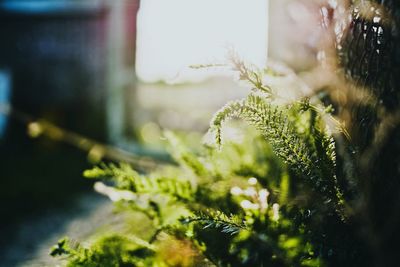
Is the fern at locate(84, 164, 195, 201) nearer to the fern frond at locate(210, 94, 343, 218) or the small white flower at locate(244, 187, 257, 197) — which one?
the small white flower at locate(244, 187, 257, 197)

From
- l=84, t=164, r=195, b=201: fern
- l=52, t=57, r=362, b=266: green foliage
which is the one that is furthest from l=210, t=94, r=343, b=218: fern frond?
l=84, t=164, r=195, b=201: fern

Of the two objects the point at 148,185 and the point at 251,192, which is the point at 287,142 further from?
the point at 148,185

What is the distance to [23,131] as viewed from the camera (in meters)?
5.89

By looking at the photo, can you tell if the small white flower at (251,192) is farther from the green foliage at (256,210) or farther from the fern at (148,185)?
the fern at (148,185)

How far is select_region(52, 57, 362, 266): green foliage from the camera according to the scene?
0.80m

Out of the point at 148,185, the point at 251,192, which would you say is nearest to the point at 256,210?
the point at 251,192

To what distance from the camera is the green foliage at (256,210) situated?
2.61ft

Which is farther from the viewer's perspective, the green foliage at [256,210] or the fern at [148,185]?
the fern at [148,185]

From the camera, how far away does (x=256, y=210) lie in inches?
32.9

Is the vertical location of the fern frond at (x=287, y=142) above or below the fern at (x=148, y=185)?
above

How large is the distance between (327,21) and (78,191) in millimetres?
2866

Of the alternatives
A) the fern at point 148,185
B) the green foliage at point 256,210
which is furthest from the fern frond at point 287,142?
the fern at point 148,185

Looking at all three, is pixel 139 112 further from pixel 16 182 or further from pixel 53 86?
pixel 16 182

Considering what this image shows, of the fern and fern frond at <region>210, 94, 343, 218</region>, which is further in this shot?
the fern
